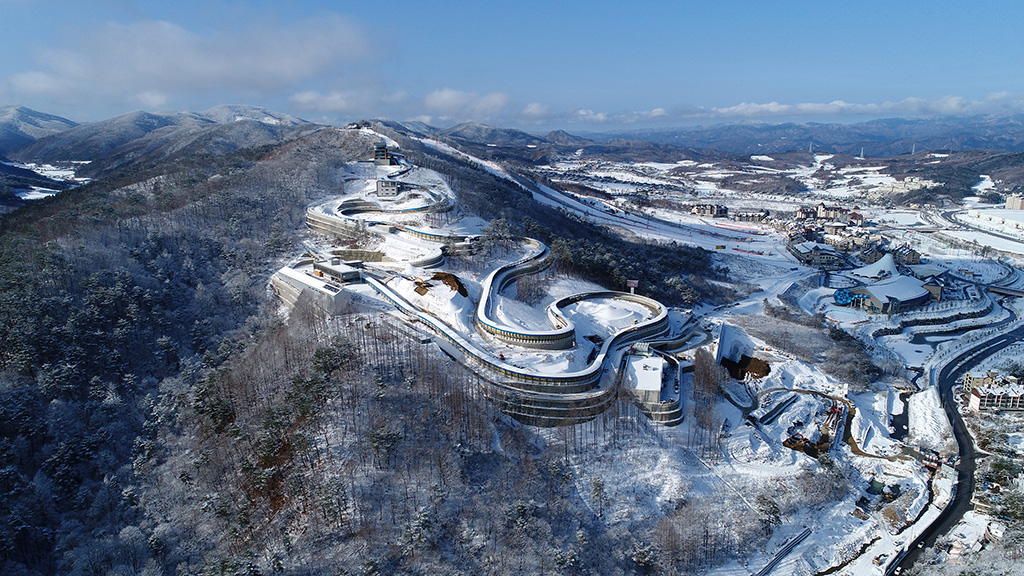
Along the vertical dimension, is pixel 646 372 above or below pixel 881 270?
above

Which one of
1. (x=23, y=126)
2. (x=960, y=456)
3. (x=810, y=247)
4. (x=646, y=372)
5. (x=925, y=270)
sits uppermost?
(x=23, y=126)

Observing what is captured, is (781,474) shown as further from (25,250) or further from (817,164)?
(817,164)

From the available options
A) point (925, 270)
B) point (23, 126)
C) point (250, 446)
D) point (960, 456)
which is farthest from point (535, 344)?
point (23, 126)

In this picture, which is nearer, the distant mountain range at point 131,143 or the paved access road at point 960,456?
the paved access road at point 960,456

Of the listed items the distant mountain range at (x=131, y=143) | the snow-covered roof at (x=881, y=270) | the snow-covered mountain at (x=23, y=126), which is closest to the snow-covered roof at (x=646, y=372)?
the snow-covered roof at (x=881, y=270)

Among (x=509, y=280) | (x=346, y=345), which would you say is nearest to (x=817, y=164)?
(x=509, y=280)

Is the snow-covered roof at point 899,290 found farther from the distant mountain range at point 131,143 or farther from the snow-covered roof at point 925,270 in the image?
the distant mountain range at point 131,143

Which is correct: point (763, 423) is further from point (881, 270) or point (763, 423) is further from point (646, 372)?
point (881, 270)

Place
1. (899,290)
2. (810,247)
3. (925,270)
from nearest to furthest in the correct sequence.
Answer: (899,290), (925,270), (810,247)
